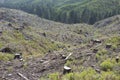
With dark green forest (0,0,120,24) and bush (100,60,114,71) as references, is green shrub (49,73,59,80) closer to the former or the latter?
bush (100,60,114,71)

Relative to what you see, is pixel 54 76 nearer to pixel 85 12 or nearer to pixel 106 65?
pixel 106 65

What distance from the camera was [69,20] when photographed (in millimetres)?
137000

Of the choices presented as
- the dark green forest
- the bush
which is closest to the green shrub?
the bush

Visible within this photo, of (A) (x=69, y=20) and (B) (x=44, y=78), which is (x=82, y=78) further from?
(A) (x=69, y=20)

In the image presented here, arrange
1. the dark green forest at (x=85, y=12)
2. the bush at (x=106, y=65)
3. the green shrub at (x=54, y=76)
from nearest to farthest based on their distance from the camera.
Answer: the green shrub at (x=54, y=76) < the bush at (x=106, y=65) < the dark green forest at (x=85, y=12)

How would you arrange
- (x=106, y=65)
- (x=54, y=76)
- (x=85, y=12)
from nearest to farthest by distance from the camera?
(x=54, y=76) < (x=106, y=65) < (x=85, y=12)

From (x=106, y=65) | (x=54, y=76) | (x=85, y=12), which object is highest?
(x=106, y=65)

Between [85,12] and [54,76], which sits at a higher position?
[54,76]

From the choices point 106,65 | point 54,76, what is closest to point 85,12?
point 106,65

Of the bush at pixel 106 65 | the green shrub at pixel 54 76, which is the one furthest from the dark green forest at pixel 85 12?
the green shrub at pixel 54 76

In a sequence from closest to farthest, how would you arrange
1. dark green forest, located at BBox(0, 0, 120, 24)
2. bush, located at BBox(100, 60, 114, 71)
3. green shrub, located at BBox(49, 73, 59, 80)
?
green shrub, located at BBox(49, 73, 59, 80) < bush, located at BBox(100, 60, 114, 71) < dark green forest, located at BBox(0, 0, 120, 24)

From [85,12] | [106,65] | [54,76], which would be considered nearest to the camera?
[54,76]

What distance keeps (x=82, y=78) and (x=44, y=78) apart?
2578 mm

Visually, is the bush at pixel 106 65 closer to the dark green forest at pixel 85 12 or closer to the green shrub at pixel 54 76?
the green shrub at pixel 54 76
